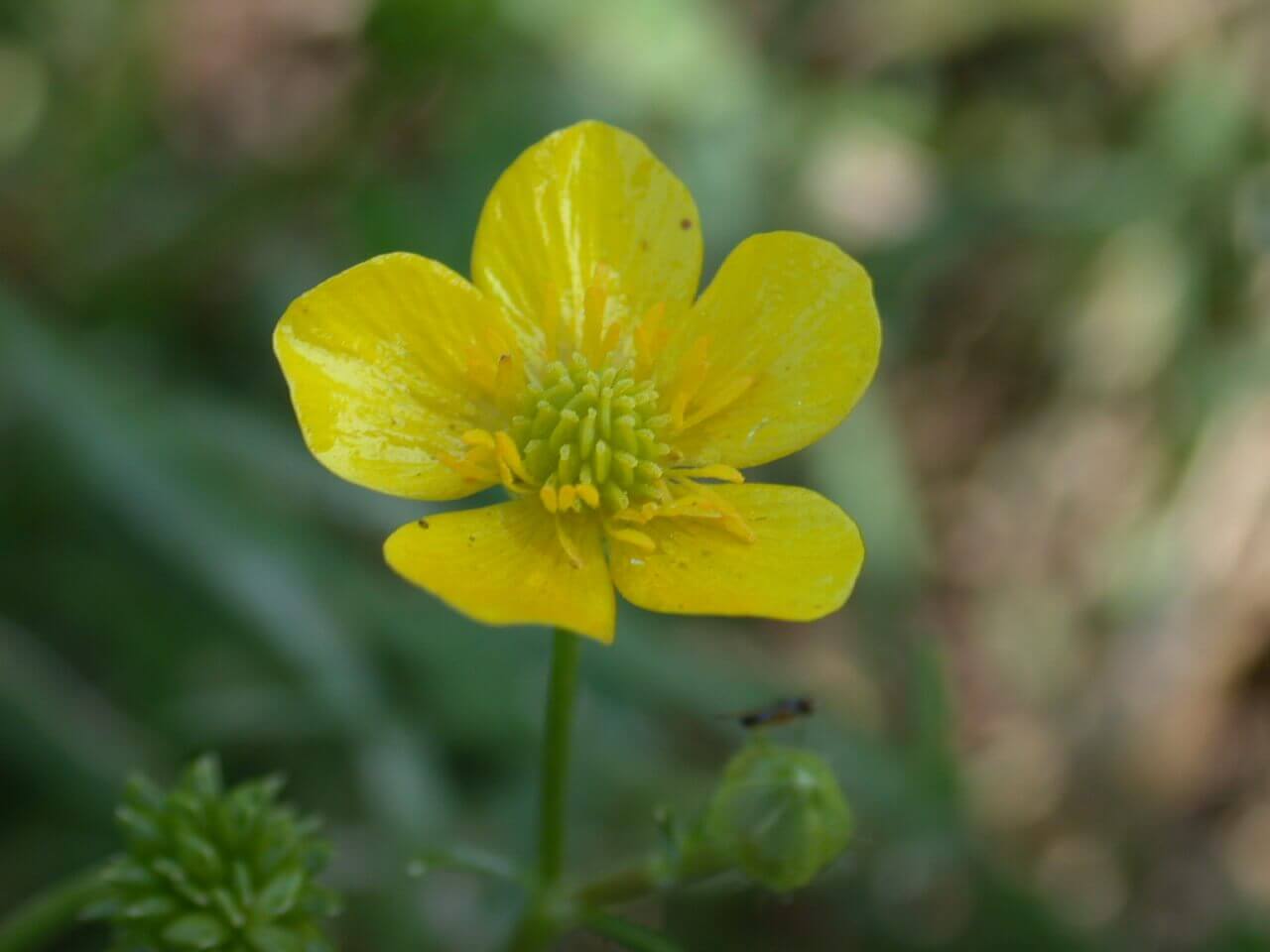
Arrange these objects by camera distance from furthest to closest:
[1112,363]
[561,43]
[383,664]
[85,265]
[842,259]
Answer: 1. [1112,363]
2. [561,43]
3. [85,265]
4. [383,664]
5. [842,259]

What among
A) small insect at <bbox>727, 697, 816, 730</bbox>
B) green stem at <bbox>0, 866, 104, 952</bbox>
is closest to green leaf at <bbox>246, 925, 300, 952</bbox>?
green stem at <bbox>0, 866, 104, 952</bbox>

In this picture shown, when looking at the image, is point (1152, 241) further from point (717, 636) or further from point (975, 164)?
point (717, 636)

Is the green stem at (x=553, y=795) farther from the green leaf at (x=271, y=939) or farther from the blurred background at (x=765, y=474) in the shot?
the blurred background at (x=765, y=474)

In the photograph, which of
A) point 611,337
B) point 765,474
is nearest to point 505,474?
point 611,337

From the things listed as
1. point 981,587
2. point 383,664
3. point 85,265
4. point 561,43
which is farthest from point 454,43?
point 981,587

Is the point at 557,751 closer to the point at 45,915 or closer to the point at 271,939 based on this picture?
the point at 271,939

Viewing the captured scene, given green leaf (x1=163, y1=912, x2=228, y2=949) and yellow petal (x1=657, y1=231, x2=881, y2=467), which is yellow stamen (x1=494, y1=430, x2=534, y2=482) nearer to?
yellow petal (x1=657, y1=231, x2=881, y2=467)
